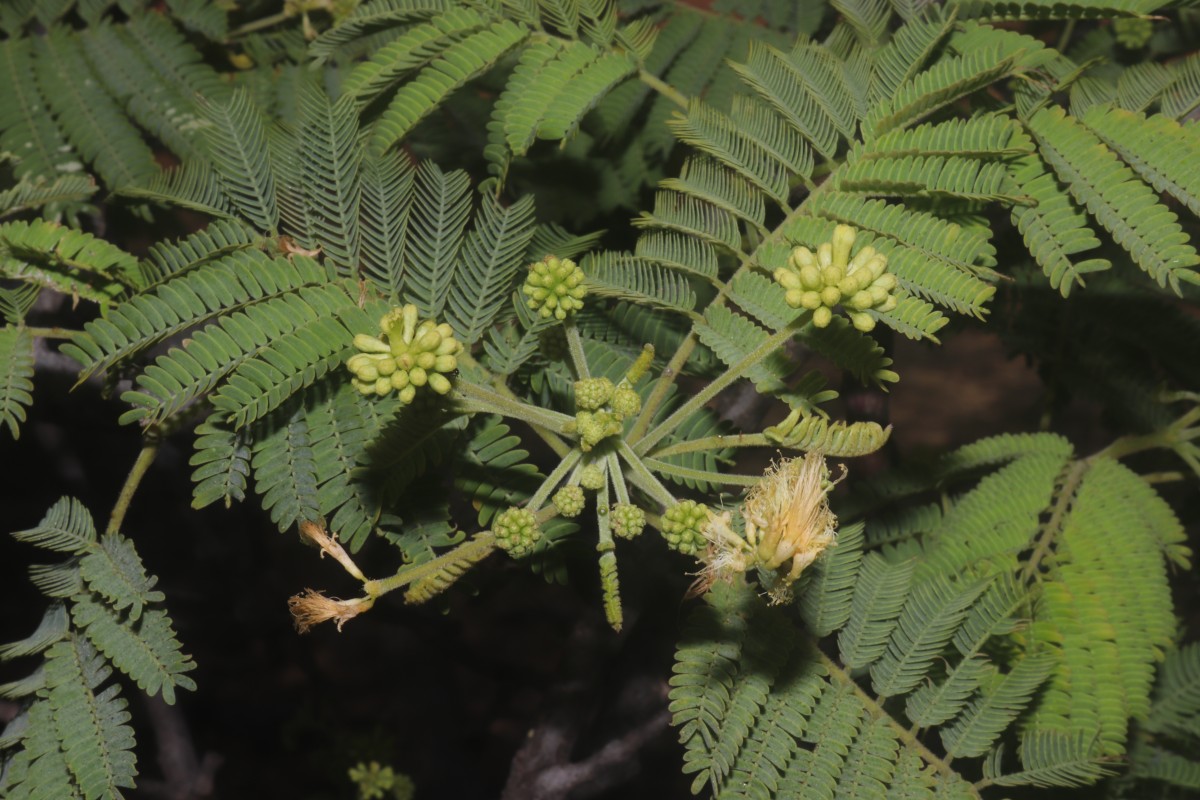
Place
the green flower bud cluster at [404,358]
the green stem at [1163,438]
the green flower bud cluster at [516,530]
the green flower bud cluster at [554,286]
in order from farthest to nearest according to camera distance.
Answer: the green stem at [1163,438] < the green flower bud cluster at [554,286] < the green flower bud cluster at [516,530] < the green flower bud cluster at [404,358]

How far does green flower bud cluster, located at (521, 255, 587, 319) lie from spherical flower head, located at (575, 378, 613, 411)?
136 mm

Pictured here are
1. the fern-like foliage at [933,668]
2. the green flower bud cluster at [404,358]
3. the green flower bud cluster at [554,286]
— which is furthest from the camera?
the fern-like foliage at [933,668]

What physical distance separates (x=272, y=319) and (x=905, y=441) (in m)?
4.20

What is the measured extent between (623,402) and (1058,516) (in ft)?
3.91

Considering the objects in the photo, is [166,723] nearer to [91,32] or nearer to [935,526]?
[91,32]

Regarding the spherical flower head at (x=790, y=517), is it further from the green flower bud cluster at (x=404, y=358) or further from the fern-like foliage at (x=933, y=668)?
the green flower bud cluster at (x=404, y=358)

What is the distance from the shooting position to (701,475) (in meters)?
1.51

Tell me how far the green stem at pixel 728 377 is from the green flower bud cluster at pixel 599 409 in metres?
0.10

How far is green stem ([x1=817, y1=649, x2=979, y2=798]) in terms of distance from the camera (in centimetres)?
170

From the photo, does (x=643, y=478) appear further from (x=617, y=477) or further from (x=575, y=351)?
(x=575, y=351)

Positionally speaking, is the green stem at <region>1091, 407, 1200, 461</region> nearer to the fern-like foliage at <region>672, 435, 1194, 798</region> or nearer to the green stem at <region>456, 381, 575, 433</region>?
the fern-like foliage at <region>672, 435, 1194, 798</region>

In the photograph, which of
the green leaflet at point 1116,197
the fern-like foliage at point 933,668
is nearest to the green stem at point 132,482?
the fern-like foliage at point 933,668

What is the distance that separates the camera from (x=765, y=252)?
1.70 m

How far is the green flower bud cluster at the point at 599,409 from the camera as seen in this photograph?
57.9 inches
